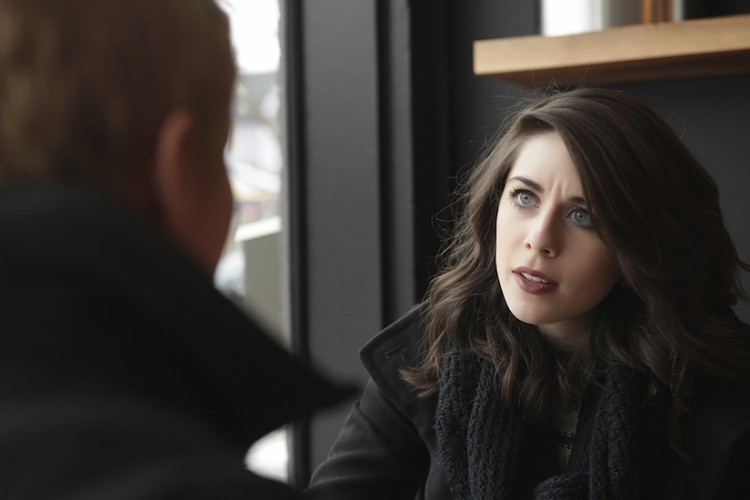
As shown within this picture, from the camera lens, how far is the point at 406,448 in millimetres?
1206

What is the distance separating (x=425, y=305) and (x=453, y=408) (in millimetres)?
188

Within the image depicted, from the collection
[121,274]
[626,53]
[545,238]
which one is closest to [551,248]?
[545,238]

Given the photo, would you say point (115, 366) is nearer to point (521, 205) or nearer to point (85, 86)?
point (85, 86)

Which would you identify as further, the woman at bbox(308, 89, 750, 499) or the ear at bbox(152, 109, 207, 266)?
the woman at bbox(308, 89, 750, 499)

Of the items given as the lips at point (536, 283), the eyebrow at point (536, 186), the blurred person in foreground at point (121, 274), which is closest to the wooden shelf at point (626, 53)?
the eyebrow at point (536, 186)

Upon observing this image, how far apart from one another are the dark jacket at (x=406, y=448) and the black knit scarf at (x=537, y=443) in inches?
1.6

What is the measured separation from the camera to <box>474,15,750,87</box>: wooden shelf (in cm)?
110

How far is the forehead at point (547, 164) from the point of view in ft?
3.38

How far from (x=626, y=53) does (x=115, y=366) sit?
0.91m

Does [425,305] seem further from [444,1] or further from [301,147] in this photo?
[444,1]

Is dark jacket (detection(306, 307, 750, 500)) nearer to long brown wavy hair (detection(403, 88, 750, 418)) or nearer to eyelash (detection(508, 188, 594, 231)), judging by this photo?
long brown wavy hair (detection(403, 88, 750, 418))

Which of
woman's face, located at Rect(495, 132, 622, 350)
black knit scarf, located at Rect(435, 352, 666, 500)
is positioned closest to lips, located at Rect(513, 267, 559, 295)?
woman's face, located at Rect(495, 132, 622, 350)

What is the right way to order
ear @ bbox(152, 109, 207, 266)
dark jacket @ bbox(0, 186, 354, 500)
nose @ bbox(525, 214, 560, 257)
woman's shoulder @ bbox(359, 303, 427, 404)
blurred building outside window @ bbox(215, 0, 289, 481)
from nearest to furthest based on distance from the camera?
dark jacket @ bbox(0, 186, 354, 500)
ear @ bbox(152, 109, 207, 266)
nose @ bbox(525, 214, 560, 257)
woman's shoulder @ bbox(359, 303, 427, 404)
blurred building outside window @ bbox(215, 0, 289, 481)

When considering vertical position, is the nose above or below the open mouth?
above
